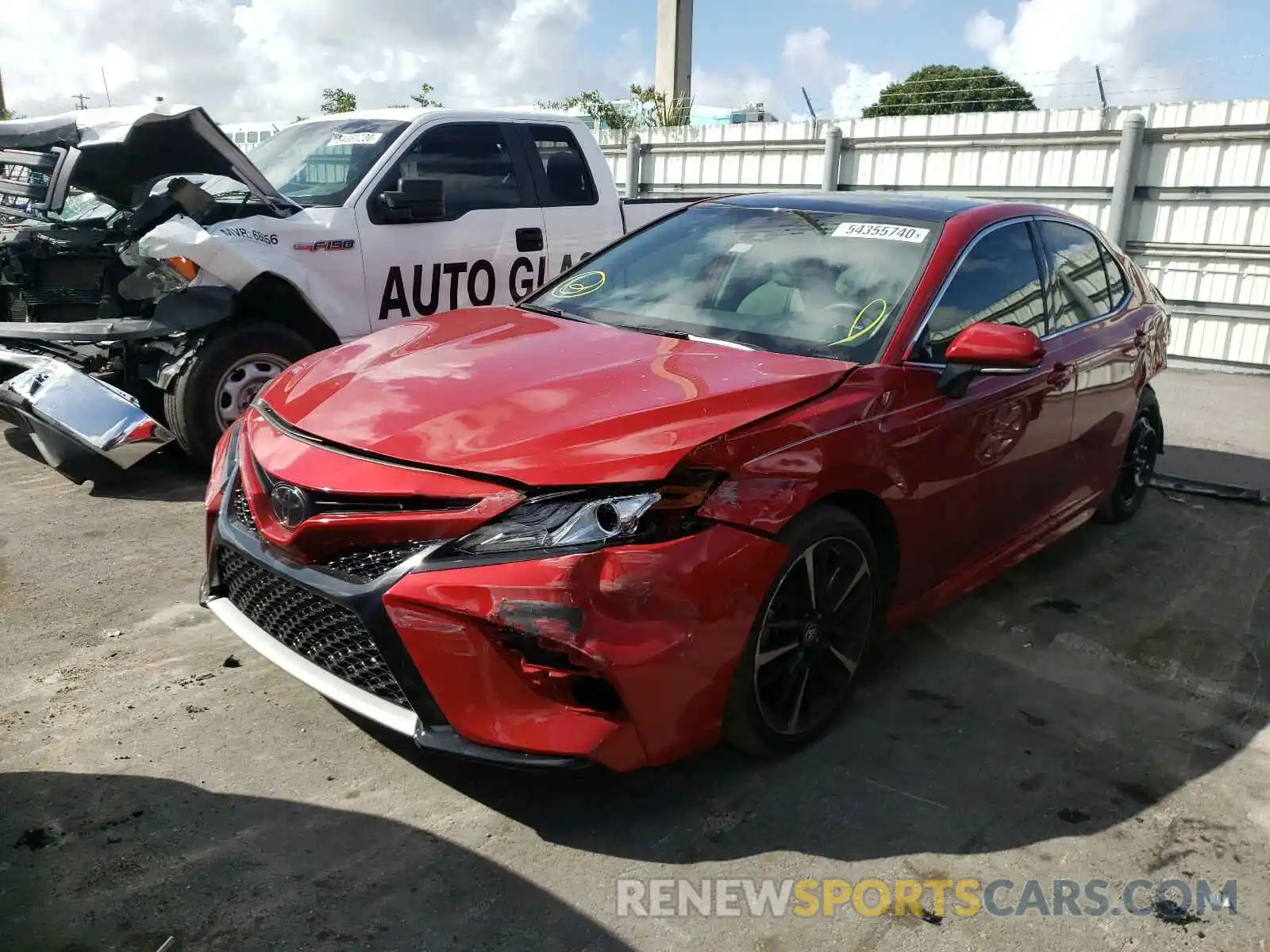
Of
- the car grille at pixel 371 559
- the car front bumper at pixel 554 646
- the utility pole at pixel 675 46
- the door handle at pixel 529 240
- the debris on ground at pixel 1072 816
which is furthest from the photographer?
the utility pole at pixel 675 46

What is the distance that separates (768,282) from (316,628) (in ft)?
6.57

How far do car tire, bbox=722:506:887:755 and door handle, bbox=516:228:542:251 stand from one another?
4.01 metres

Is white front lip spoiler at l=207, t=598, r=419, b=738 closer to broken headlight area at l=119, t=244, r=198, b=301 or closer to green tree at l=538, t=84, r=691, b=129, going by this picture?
broken headlight area at l=119, t=244, r=198, b=301

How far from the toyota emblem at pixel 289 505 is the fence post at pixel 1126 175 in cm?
1007

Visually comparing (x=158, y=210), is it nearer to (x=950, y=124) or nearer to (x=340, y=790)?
(x=340, y=790)

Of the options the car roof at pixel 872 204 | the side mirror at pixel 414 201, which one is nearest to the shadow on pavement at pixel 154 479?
the side mirror at pixel 414 201

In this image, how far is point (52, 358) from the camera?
5336 mm

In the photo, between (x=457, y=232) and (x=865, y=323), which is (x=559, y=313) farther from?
(x=457, y=232)

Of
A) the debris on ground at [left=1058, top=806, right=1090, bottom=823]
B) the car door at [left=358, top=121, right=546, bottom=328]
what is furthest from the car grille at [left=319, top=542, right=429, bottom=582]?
the car door at [left=358, top=121, right=546, bottom=328]

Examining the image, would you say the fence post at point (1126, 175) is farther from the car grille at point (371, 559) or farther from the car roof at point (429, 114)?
the car grille at point (371, 559)

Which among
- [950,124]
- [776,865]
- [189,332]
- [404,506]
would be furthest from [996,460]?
[950,124]

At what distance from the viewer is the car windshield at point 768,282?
3408mm

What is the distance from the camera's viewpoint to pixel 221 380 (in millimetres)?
5340

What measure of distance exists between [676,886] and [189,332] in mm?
4154
